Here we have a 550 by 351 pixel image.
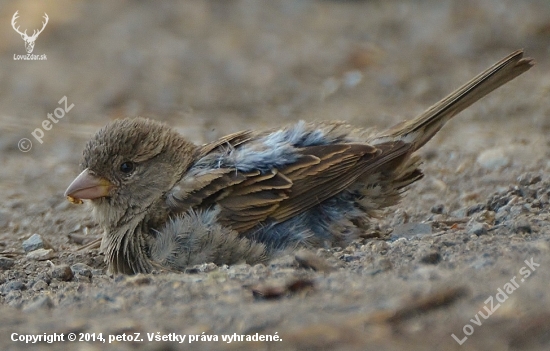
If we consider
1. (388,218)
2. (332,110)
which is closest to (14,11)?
(332,110)

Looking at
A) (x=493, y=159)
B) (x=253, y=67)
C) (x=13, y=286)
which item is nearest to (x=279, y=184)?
(x=13, y=286)

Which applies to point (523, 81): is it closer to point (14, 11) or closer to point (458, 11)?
point (458, 11)

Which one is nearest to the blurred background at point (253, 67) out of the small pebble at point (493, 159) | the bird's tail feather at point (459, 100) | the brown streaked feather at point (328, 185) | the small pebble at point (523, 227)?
the small pebble at point (493, 159)

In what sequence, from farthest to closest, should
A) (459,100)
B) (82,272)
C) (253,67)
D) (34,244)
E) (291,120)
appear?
(253,67) < (291,120) < (34,244) < (459,100) < (82,272)

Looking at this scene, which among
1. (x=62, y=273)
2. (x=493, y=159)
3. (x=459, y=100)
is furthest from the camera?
(x=493, y=159)

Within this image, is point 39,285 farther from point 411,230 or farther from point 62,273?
point 411,230
